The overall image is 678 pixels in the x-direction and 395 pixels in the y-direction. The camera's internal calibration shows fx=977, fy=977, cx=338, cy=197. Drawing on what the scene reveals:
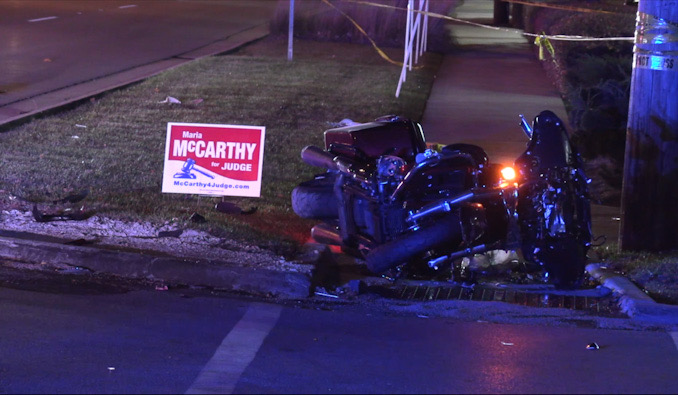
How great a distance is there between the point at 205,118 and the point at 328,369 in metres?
8.05

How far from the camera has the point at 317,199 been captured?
8117 millimetres

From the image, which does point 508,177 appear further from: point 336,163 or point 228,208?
point 228,208

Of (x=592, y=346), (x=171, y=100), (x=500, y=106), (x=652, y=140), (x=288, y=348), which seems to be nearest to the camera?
(x=288, y=348)

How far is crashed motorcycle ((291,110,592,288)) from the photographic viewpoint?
278 inches

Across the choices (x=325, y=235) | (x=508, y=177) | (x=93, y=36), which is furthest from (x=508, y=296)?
(x=93, y=36)

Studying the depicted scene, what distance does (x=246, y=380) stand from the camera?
525cm

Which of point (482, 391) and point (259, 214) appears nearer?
point (482, 391)

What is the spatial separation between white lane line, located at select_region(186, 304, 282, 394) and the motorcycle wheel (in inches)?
79.5

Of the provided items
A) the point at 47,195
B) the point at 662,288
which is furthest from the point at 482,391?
the point at 47,195

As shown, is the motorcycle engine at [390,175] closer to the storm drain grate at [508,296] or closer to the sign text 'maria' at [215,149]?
the storm drain grate at [508,296]

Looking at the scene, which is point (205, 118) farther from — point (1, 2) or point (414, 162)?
point (1, 2)

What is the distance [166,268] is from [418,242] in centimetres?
187

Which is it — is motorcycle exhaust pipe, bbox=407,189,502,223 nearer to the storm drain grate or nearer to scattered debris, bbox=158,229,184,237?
the storm drain grate

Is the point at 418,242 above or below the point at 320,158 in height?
below
